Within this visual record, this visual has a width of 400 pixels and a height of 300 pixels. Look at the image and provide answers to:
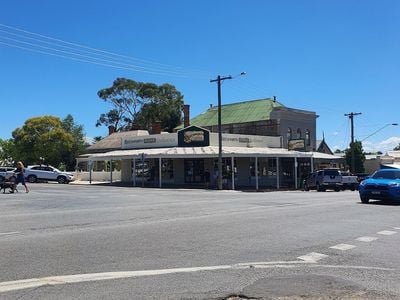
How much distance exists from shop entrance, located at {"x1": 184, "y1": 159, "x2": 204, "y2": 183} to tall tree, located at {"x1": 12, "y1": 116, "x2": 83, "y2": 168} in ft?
86.1

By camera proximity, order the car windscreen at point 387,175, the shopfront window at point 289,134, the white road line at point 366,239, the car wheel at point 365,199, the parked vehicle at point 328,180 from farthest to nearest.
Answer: the shopfront window at point 289,134
the parked vehicle at point 328,180
the car windscreen at point 387,175
the car wheel at point 365,199
the white road line at point 366,239

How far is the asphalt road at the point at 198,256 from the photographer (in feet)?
22.4

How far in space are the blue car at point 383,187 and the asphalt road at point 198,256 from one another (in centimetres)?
576

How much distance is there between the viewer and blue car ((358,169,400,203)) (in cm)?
2173

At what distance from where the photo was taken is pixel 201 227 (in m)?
13.3

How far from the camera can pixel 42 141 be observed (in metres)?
66.1

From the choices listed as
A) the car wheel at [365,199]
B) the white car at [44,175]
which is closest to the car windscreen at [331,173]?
the car wheel at [365,199]

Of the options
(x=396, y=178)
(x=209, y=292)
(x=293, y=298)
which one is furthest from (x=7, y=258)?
(x=396, y=178)

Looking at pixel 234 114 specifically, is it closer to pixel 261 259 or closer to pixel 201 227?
pixel 201 227

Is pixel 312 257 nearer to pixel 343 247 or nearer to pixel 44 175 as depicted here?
pixel 343 247

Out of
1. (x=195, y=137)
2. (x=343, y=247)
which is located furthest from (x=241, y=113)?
(x=343, y=247)

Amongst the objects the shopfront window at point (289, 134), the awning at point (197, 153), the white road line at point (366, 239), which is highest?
the shopfront window at point (289, 134)

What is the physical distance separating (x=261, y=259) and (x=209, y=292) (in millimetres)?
2527

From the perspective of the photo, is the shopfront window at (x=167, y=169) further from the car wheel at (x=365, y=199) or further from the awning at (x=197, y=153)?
the car wheel at (x=365, y=199)
